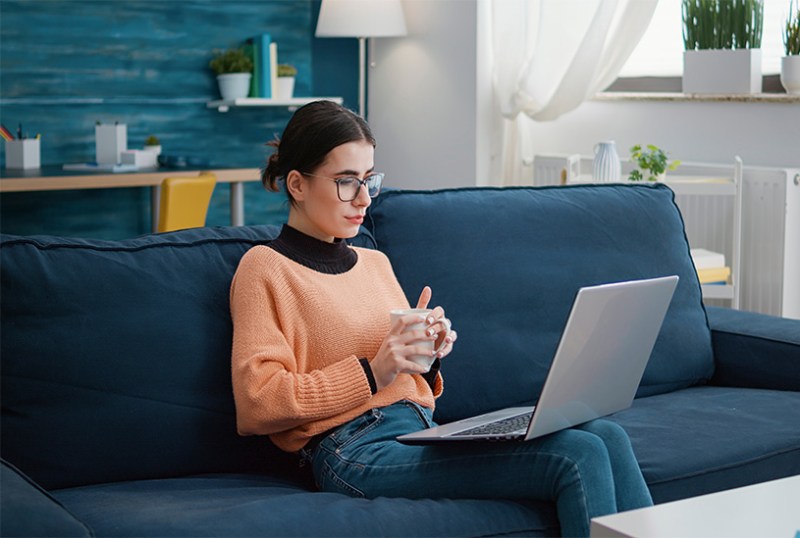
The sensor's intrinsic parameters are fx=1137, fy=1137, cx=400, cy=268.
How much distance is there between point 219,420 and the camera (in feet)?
6.48

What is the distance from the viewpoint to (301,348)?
6.31 ft

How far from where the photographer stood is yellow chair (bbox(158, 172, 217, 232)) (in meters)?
4.10

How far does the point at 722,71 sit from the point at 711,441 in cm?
204

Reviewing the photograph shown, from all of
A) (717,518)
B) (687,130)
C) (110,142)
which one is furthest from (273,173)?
(110,142)

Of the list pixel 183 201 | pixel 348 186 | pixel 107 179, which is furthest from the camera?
pixel 107 179

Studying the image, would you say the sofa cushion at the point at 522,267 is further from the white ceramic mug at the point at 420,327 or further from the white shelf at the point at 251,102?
the white shelf at the point at 251,102

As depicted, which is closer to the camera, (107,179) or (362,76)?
(107,179)

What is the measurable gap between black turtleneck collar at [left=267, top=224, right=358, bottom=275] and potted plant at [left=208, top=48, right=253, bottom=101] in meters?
3.18

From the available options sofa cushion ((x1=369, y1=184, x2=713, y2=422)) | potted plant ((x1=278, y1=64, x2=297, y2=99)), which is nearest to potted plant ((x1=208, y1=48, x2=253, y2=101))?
potted plant ((x1=278, y1=64, x2=297, y2=99))

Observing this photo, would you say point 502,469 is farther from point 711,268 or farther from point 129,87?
point 129,87

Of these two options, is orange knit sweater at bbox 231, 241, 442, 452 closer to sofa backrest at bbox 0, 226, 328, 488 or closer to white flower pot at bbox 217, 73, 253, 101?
sofa backrest at bbox 0, 226, 328, 488

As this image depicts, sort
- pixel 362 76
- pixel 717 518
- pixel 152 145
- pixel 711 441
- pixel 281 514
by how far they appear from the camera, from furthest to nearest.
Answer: pixel 362 76 → pixel 152 145 → pixel 711 441 → pixel 281 514 → pixel 717 518

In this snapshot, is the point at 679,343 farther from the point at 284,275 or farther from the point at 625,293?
the point at 284,275

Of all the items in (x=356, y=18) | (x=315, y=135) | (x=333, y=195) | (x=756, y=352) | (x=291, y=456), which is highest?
(x=356, y=18)
